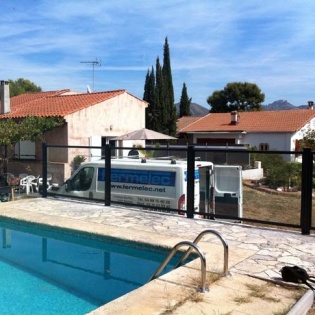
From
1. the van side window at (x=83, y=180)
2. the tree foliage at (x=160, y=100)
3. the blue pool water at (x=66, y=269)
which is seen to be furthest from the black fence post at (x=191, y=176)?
the tree foliage at (x=160, y=100)

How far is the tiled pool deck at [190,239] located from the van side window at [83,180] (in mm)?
468

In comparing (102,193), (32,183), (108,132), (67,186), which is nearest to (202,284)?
(102,193)

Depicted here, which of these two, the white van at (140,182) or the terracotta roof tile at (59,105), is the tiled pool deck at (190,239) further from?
the terracotta roof tile at (59,105)

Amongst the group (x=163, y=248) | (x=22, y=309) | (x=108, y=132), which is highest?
(x=108, y=132)

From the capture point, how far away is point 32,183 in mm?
15094

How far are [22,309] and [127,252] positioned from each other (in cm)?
237

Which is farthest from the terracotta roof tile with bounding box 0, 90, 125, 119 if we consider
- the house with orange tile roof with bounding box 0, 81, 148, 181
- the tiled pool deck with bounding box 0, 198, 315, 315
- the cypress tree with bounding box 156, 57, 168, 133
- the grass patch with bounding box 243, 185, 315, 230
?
the cypress tree with bounding box 156, 57, 168, 133

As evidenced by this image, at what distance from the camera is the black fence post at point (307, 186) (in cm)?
740

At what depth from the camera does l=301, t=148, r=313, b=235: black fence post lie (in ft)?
24.3

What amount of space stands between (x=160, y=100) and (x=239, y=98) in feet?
66.1

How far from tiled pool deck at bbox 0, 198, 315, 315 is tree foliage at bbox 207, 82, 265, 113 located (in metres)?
50.8

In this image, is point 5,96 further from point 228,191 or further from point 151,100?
point 151,100

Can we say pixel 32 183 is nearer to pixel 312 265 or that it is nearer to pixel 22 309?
pixel 22 309

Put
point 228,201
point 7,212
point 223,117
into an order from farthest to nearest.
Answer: point 223,117 → point 7,212 → point 228,201
